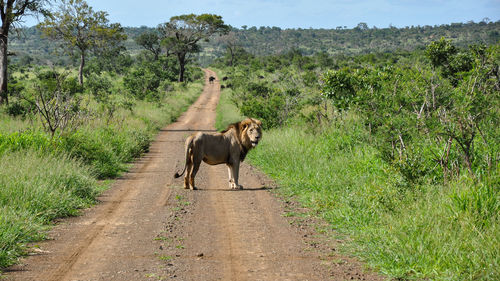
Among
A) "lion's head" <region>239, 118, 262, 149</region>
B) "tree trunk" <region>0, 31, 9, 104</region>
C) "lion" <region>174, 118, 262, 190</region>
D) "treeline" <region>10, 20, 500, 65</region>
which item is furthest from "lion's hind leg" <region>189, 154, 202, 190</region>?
"treeline" <region>10, 20, 500, 65</region>

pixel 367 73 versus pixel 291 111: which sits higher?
pixel 367 73

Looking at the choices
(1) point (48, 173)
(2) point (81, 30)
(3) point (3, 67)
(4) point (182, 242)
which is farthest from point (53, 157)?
(2) point (81, 30)

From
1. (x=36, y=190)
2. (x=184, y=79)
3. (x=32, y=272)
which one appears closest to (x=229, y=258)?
(x=32, y=272)

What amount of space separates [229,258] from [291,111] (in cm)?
1414

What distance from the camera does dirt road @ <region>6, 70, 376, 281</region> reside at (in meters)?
5.04

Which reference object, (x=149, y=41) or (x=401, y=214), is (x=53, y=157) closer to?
(x=401, y=214)

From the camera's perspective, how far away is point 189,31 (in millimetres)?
58188

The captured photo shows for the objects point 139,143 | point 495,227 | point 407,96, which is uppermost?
point 407,96

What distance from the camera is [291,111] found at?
63.6 ft

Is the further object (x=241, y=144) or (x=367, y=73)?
(x=367, y=73)

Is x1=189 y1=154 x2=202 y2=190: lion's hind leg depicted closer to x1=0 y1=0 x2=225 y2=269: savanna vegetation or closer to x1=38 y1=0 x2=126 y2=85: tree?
x1=0 y1=0 x2=225 y2=269: savanna vegetation

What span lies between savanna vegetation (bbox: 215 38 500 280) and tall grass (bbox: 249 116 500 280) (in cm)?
1

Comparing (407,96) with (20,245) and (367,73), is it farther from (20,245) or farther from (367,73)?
(20,245)

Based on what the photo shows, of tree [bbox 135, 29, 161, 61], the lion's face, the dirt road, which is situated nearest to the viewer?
the dirt road
